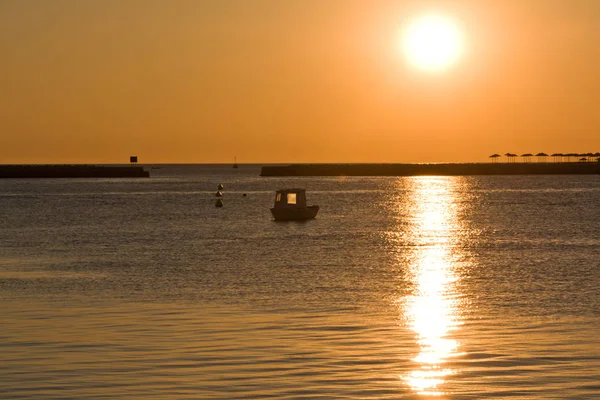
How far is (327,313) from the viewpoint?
29672 mm

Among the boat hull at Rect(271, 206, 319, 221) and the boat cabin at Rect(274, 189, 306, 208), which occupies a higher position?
the boat cabin at Rect(274, 189, 306, 208)

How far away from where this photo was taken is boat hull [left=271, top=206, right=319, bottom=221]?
8712 cm

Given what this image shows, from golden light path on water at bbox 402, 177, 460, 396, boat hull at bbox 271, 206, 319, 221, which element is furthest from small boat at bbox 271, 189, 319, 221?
golden light path on water at bbox 402, 177, 460, 396

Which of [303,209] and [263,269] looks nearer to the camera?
[263,269]

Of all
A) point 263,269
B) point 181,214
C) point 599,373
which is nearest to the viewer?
point 599,373

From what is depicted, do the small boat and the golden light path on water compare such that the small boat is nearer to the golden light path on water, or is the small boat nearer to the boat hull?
the boat hull

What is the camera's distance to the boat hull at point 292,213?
286ft

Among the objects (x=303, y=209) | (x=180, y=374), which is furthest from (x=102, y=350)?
(x=303, y=209)

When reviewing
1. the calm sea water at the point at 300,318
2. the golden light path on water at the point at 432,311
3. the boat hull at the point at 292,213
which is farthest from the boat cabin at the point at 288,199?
the calm sea water at the point at 300,318

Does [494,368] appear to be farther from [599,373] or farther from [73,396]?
[73,396]

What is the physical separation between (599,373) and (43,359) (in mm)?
11431

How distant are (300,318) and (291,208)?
192 feet

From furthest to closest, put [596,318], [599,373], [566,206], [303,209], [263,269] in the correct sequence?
[566,206] < [303,209] < [263,269] < [596,318] < [599,373]

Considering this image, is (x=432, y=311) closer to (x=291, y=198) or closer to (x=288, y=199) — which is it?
(x=288, y=199)
